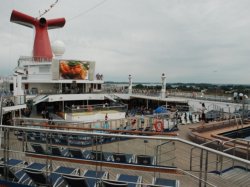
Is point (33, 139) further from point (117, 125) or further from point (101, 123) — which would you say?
point (117, 125)

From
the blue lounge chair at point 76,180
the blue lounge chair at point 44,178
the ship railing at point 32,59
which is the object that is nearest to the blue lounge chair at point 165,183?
the blue lounge chair at point 76,180

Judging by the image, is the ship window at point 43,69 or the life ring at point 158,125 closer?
the life ring at point 158,125

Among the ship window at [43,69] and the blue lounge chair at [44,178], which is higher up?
the ship window at [43,69]

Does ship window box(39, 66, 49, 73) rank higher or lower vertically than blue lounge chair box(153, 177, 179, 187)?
higher

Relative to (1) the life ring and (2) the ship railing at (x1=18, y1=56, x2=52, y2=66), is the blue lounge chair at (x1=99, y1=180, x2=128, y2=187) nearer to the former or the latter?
Answer: (1) the life ring

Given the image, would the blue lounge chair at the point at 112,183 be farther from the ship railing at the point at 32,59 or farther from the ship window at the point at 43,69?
the ship railing at the point at 32,59

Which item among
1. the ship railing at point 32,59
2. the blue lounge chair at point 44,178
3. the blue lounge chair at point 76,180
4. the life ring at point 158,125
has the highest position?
the ship railing at point 32,59

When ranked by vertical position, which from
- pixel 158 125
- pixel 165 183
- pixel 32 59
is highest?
pixel 32 59

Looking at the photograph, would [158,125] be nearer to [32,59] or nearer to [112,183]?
[112,183]

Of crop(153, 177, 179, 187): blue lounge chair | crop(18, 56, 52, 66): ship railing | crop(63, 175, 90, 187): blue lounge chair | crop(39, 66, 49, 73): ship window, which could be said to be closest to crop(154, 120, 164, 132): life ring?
crop(153, 177, 179, 187): blue lounge chair

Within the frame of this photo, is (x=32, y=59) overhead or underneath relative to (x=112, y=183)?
overhead

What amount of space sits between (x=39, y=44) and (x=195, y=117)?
77.0ft

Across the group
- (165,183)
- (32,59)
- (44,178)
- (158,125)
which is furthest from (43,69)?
(165,183)

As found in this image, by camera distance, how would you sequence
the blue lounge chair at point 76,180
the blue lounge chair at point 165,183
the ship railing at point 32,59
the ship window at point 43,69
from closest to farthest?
1. the blue lounge chair at point 76,180
2. the blue lounge chair at point 165,183
3. the ship window at point 43,69
4. the ship railing at point 32,59
